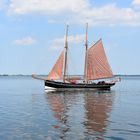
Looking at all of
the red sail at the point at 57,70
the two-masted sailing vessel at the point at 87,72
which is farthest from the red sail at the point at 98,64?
the red sail at the point at 57,70

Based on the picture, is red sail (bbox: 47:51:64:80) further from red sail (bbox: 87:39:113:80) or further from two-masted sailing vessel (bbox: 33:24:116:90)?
red sail (bbox: 87:39:113:80)

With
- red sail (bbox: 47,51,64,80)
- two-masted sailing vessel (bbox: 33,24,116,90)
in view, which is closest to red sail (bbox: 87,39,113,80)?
two-masted sailing vessel (bbox: 33,24,116,90)

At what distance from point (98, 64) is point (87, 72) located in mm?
3409

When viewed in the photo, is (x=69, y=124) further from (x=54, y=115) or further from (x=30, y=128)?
(x=54, y=115)

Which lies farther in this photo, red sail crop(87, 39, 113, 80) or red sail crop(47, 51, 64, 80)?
red sail crop(87, 39, 113, 80)

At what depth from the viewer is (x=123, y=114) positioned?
37.3 m

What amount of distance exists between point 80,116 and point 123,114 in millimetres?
4447

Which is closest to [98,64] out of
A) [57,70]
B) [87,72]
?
[87,72]

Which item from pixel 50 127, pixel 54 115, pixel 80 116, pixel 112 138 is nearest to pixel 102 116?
Answer: pixel 80 116

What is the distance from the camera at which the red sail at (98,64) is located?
285 ft

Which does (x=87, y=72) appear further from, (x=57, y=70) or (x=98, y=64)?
Answer: (x=57, y=70)

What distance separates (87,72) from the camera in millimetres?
88688

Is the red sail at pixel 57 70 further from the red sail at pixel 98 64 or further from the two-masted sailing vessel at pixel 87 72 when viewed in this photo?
the red sail at pixel 98 64

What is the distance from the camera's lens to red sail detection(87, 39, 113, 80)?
86.8 metres
